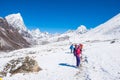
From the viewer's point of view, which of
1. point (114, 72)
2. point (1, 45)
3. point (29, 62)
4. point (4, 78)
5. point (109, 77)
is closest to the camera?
point (109, 77)

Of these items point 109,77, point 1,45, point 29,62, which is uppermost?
point 1,45

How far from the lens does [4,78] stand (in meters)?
22.2

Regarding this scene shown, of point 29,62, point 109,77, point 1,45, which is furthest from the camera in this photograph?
point 1,45

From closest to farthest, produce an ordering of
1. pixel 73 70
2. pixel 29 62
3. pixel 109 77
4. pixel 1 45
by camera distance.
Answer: pixel 109 77, pixel 73 70, pixel 29 62, pixel 1 45

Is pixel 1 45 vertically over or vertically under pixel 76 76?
over

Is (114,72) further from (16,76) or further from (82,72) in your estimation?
(16,76)

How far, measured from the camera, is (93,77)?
19.4m

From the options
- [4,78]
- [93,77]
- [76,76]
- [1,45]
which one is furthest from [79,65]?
[1,45]

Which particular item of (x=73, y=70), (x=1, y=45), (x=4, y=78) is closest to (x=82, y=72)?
(x=73, y=70)

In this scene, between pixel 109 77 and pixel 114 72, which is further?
pixel 114 72

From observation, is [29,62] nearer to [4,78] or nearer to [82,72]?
[4,78]

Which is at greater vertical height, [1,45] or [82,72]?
[1,45]

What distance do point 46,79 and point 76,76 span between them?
267 centimetres

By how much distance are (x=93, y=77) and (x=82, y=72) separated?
3213 millimetres
